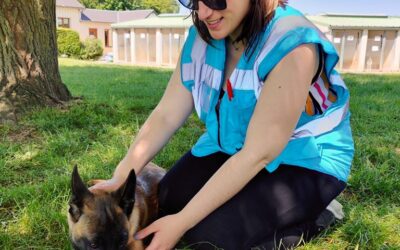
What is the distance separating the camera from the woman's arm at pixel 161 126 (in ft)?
9.20

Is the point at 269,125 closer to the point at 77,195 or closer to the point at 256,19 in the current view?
Result: the point at 256,19

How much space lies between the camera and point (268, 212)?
8.27 ft

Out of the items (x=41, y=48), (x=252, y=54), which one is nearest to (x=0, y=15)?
(x=41, y=48)

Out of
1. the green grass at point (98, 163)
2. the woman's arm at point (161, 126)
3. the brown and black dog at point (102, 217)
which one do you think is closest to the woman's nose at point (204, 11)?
the woman's arm at point (161, 126)

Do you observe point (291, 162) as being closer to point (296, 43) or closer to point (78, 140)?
point (296, 43)

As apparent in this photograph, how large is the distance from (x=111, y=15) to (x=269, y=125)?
54.7 metres

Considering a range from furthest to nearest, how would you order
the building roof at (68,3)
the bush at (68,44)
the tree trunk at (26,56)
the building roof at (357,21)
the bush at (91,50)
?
the building roof at (68,3)
the bush at (91,50)
the bush at (68,44)
the building roof at (357,21)
the tree trunk at (26,56)

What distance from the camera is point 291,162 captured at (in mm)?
2588

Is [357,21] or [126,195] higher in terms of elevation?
[357,21]

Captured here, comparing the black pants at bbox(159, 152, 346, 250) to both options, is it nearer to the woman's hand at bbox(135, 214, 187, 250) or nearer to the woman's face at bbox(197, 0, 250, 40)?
the woman's hand at bbox(135, 214, 187, 250)

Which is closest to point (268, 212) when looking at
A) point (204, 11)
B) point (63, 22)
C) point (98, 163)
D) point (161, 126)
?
point (161, 126)

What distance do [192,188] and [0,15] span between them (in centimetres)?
374

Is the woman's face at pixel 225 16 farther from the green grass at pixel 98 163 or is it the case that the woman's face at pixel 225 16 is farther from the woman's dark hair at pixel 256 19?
the green grass at pixel 98 163

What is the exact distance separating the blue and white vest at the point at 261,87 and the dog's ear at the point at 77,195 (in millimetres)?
902
